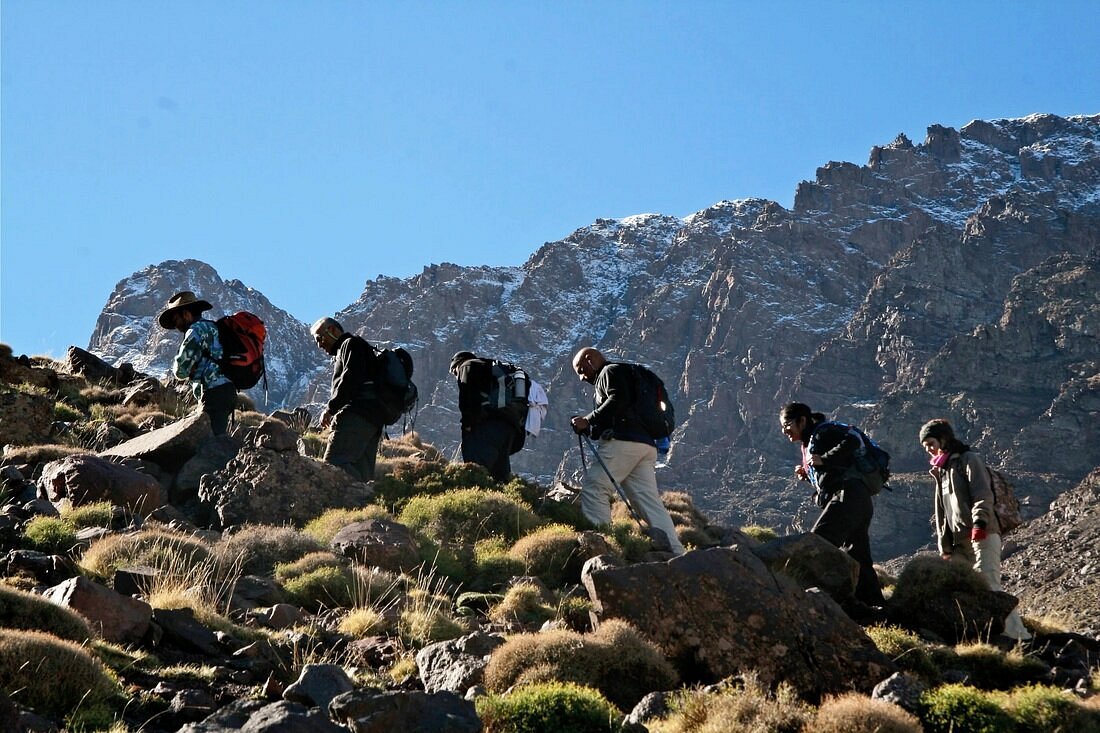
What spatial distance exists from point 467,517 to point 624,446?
1816 mm

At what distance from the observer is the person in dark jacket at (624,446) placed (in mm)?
13008


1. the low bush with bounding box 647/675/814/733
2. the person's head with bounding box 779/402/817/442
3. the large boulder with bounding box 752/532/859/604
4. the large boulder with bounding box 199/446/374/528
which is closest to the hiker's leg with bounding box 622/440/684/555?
the person's head with bounding box 779/402/817/442

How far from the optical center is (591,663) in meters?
7.39

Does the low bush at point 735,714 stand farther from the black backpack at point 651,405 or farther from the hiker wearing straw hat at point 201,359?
the hiker wearing straw hat at point 201,359

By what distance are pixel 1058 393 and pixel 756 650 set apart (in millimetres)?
201436

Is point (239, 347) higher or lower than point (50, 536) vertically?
higher

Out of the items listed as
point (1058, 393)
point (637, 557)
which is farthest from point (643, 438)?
point (1058, 393)

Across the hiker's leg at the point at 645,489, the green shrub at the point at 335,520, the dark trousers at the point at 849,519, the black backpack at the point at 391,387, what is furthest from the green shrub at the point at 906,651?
→ the black backpack at the point at 391,387

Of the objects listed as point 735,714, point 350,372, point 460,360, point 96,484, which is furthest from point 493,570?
point 460,360

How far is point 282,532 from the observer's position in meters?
10.7

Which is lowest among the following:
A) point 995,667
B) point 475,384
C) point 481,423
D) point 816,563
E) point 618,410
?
point 995,667

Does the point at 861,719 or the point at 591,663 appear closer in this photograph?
the point at 861,719

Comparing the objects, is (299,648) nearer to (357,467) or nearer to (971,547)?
(357,467)

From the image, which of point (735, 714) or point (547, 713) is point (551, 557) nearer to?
point (735, 714)
